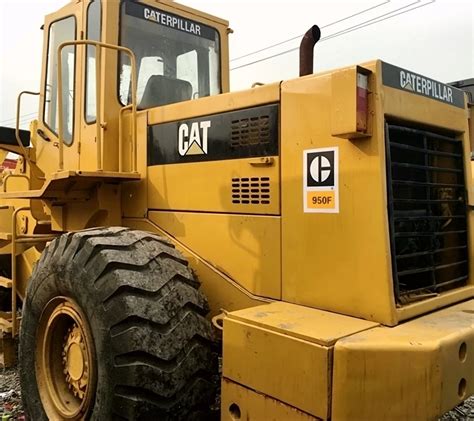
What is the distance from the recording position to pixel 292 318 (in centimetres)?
256

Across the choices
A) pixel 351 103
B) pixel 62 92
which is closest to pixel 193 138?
pixel 351 103

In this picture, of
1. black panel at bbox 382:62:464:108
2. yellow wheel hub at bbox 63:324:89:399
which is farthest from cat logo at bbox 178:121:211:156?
yellow wheel hub at bbox 63:324:89:399

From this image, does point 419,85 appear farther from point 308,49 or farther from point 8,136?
point 8,136

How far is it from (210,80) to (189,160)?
149 cm

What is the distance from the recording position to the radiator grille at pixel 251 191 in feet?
9.84

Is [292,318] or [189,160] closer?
[292,318]

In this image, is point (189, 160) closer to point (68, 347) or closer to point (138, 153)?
point (138, 153)

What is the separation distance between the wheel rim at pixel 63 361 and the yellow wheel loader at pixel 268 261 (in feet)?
0.04

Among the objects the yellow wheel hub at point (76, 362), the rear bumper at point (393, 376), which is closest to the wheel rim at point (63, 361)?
the yellow wheel hub at point (76, 362)

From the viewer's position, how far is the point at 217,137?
327 cm

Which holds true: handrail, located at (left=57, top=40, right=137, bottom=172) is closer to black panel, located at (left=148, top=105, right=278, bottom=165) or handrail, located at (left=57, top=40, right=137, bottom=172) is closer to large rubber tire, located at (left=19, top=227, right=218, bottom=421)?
black panel, located at (left=148, top=105, right=278, bottom=165)

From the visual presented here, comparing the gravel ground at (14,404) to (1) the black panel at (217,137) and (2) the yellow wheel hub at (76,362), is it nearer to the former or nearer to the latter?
(2) the yellow wheel hub at (76,362)

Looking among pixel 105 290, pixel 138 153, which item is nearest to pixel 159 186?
pixel 138 153

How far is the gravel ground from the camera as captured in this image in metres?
3.76
